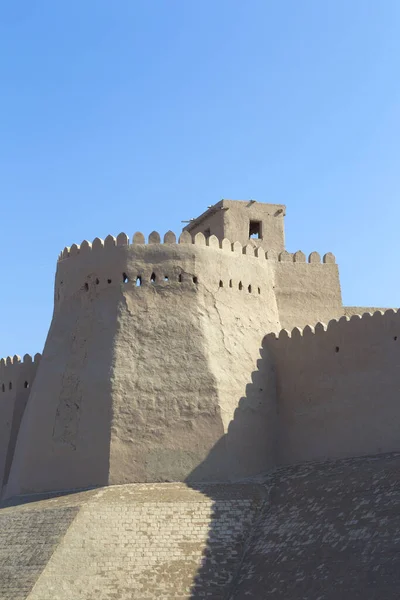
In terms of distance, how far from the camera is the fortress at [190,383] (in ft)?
62.5

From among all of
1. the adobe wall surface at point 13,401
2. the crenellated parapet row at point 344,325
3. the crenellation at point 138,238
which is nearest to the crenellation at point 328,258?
the crenellated parapet row at point 344,325

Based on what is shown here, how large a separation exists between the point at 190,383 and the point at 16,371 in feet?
19.3

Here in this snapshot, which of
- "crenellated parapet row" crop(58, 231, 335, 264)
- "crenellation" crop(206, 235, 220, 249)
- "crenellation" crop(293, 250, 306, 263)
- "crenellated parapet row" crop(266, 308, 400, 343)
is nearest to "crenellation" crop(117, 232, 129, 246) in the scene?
"crenellated parapet row" crop(58, 231, 335, 264)

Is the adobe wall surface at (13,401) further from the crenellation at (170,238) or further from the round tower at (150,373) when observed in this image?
the crenellation at (170,238)

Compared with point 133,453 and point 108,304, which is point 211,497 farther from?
point 108,304

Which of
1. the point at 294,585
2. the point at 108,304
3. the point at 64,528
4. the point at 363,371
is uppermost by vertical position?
the point at 108,304

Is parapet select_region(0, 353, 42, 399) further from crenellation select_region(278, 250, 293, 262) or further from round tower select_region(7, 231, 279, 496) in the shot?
crenellation select_region(278, 250, 293, 262)

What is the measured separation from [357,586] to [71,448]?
7786 mm

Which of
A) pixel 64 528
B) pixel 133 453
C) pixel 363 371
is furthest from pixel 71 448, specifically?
pixel 363 371

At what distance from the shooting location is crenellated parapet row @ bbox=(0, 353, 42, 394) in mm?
23656

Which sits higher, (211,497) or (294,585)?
(211,497)

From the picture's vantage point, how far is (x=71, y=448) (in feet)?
65.6

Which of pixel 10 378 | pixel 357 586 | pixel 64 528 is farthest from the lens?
pixel 10 378

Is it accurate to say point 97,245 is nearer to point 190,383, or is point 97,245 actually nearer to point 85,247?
point 85,247
